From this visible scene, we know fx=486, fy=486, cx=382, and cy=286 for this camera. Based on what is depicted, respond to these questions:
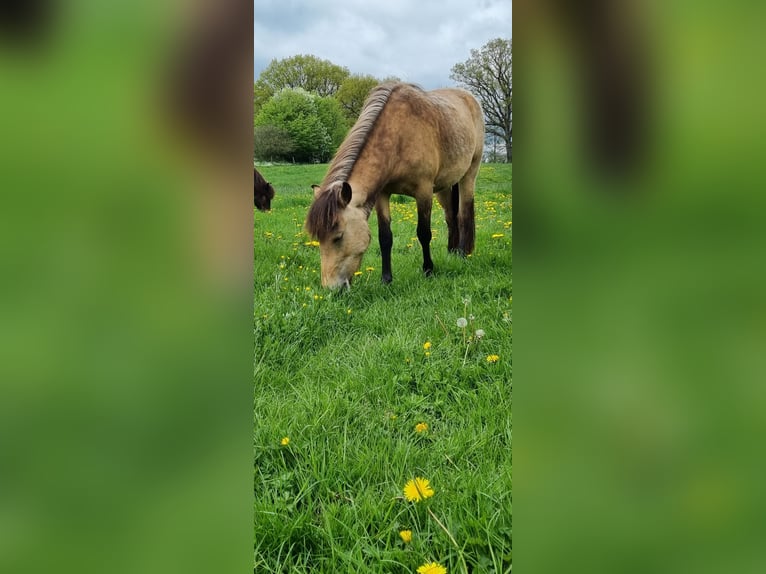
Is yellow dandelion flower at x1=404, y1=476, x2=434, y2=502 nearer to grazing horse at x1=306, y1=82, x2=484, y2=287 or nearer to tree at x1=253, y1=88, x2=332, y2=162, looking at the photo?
grazing horse at x1=306, y1=82, x2=484, y2=287

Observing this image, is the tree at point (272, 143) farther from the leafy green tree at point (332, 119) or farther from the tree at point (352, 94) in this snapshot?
the tree at point (352, 94)

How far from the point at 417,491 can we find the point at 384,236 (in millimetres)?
3953

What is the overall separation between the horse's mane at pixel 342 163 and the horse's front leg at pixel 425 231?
3.29 feet

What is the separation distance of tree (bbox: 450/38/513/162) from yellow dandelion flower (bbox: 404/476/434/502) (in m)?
9.15

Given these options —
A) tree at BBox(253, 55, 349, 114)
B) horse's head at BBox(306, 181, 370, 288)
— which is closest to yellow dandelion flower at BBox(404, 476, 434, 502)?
horse's head at BBox(306, 181, 370, 288)

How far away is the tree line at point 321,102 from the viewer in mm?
12977

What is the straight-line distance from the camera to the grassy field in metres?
1.26

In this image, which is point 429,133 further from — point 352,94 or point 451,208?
point 352,94

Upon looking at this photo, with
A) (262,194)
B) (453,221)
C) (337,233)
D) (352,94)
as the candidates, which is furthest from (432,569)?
(352,94)

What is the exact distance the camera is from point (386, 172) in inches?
201
